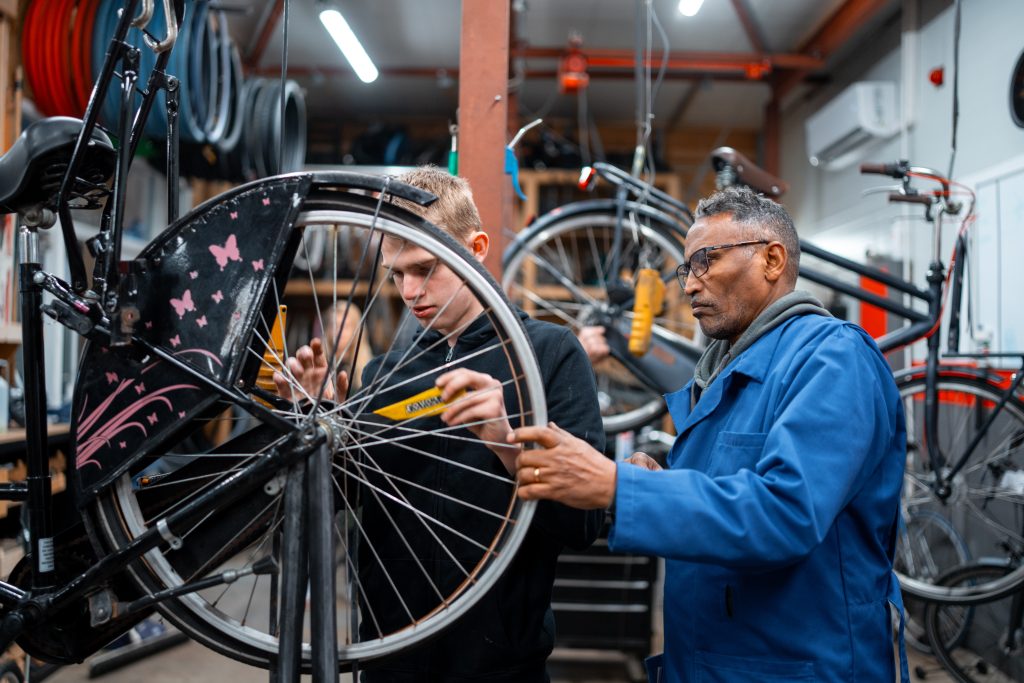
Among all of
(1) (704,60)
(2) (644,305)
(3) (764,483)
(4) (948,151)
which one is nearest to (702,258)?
(3) (764,483)

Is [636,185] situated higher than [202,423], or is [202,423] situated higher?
[636,185]

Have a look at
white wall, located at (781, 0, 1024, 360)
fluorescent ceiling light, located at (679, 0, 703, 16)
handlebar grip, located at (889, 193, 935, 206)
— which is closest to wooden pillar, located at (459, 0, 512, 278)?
fluorescent ceiling light, located at (679, 0, 703, 16)

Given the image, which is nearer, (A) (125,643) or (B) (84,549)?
(B) (84,549)

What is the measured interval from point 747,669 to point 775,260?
2.01 feet

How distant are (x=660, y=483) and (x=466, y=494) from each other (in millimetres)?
360

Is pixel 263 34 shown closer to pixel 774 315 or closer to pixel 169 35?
pixel 169 35

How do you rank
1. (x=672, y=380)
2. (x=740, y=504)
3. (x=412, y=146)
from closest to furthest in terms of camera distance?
(x=740, y=504) → (x=672, y=380) → (x=412, y=146)

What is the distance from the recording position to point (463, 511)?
1.23m

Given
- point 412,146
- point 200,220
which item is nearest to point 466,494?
point 200,220

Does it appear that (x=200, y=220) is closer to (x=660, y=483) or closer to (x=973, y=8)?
(x=660, y=483)

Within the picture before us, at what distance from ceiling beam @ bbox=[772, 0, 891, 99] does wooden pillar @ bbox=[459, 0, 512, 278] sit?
359 cm

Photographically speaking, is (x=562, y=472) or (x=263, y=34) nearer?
(x=562, y=472)

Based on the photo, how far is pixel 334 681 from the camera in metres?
1.00

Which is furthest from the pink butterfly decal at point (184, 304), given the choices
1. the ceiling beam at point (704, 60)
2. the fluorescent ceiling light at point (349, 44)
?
the ceiling beam at point (704, 60)
